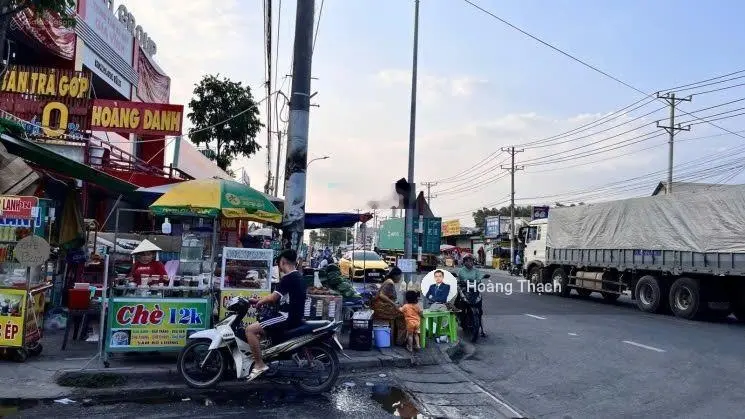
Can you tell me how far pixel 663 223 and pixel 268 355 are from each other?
14.0 m

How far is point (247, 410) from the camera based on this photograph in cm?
638

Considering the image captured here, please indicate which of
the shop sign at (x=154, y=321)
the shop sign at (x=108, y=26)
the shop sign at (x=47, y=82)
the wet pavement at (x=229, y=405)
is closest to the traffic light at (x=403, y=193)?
the shop sign at (x=154, y=321)

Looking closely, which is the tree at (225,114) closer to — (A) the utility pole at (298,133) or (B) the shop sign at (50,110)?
(B) the shop sign at (50,110)

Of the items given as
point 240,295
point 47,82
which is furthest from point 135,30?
point 240,295

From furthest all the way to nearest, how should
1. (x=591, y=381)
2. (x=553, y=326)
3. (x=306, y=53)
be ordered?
(x=553, y=326) < (x=306, y=53) < (x=591, y=381)

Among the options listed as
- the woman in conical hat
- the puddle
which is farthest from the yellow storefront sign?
the puddle

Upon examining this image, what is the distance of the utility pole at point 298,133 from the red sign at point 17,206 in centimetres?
387

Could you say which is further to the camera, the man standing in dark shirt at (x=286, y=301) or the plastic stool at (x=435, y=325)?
the plastic stool at (x=435, y=325)

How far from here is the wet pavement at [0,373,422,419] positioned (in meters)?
6.14

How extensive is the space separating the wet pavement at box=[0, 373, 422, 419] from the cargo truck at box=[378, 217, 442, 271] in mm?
7229

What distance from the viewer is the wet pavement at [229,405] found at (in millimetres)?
6145

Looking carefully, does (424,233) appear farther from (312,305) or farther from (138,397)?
(138,397)

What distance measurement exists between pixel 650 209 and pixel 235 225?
13.0m

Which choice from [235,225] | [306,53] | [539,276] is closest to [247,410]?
[306,53]
